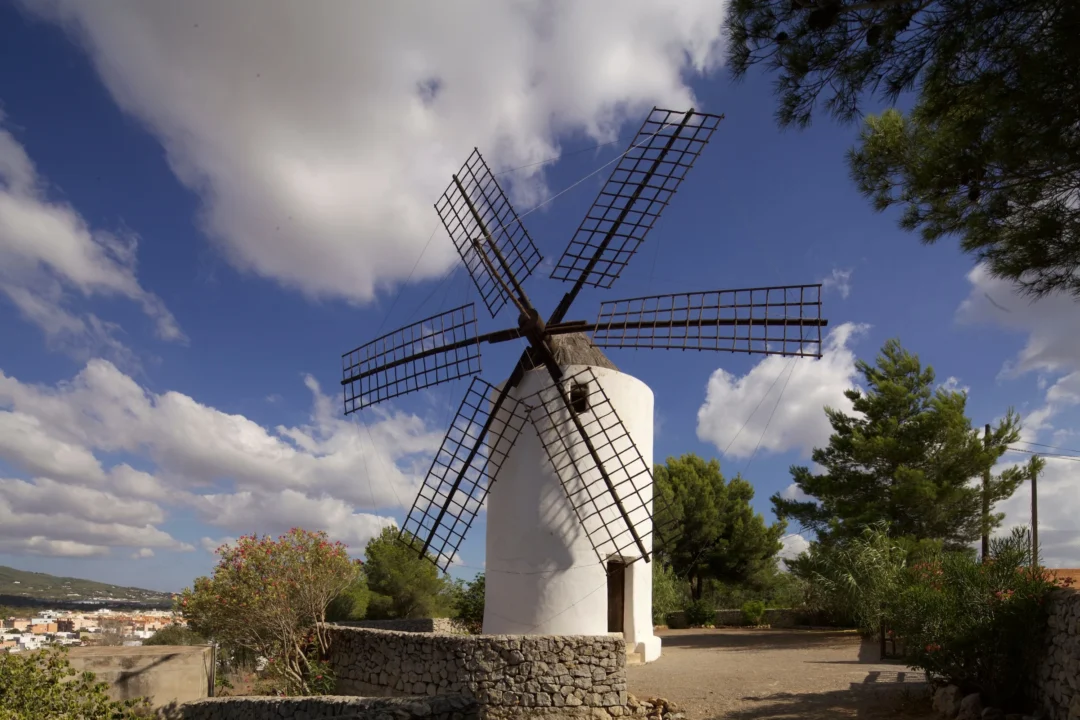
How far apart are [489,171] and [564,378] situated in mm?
3550

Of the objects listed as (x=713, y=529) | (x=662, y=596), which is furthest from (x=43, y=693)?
(x=713, y=529)

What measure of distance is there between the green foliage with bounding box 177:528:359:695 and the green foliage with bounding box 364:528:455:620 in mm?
8917

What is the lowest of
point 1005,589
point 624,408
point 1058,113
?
point 1005,589

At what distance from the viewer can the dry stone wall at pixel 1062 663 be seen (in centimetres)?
536

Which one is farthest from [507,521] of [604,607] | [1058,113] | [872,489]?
[872,489]

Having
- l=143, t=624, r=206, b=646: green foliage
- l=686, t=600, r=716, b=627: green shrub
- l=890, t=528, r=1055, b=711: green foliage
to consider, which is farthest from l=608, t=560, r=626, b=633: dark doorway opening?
l=143, t=624, r=206, b=646: green foliage

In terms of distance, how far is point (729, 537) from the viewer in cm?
2217

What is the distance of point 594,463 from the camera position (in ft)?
30.8

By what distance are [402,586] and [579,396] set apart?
11.0 meters

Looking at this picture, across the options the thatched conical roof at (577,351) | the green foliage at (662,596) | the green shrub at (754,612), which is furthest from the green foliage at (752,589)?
the thatched conical roof at (577,351)

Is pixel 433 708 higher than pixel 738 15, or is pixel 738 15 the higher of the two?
pixel 738 15

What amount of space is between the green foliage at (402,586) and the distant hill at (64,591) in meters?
14.6

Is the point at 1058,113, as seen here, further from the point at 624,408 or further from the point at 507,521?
the point at 507,521

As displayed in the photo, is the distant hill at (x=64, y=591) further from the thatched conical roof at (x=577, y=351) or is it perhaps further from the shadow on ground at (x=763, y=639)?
the thatched conical roof at (x=577, y=351)
